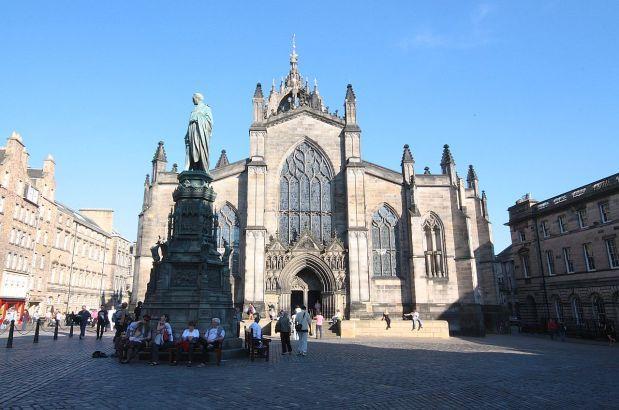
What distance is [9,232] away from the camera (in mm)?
36219

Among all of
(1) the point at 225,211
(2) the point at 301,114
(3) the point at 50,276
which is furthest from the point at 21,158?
(2) the point at 301,114

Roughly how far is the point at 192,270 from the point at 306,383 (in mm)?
5096

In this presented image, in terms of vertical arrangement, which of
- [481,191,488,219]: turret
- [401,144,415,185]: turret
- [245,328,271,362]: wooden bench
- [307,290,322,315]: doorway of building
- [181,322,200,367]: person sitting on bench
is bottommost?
[245,328,271,362]: wooden bench

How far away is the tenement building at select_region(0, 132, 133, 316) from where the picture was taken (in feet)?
119

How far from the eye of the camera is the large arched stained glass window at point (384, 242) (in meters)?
29.2

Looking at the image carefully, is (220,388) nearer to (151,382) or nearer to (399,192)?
(151,382)

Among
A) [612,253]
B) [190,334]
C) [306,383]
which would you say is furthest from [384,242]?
[306,383]

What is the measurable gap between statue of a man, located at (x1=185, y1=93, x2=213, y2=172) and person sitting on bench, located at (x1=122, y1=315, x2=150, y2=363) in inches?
196

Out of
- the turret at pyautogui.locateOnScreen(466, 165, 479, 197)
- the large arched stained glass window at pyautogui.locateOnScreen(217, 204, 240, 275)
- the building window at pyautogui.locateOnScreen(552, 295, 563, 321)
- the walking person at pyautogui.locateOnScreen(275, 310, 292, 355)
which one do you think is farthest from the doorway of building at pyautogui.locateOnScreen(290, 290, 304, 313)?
the building window at pyautogui.locateOnScreen(552, 295, 563, 321)

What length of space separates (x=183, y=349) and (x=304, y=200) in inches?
795

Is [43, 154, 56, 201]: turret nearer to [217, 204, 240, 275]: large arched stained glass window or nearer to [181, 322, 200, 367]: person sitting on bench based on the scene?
[217, 204, 240, 275]: large arched stained glass window

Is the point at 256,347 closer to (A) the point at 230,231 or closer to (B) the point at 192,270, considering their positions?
(B) the point at 192,270

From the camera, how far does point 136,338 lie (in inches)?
439

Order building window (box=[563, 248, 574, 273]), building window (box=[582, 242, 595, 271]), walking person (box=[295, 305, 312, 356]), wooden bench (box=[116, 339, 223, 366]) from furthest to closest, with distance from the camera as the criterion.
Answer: building window (box=[563, 248, 574, 273]) < building window (box=[582, 242, 595, 271]) < walking person (box=[295, 305, 312, 356]) < wooden bench (box=[116, 339, 223, 366])
